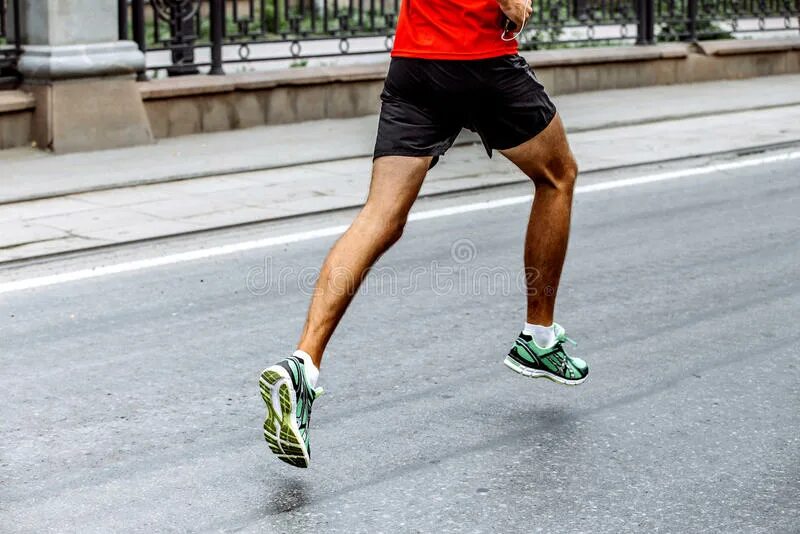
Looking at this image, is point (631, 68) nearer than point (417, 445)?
No

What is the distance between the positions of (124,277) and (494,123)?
9.53ft

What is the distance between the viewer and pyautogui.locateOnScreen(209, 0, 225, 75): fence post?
12664 mm

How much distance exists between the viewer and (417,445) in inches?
183

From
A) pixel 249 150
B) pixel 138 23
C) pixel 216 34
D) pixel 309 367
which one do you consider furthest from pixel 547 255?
pixel 216 34

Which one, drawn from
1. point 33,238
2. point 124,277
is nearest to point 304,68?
point 33,238

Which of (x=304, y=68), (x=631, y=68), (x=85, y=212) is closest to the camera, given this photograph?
(x=85, y=212)

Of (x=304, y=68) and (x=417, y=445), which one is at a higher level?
(x=304, y=68)

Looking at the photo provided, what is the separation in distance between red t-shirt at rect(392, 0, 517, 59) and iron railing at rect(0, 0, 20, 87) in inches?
278

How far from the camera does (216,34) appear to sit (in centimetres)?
1273

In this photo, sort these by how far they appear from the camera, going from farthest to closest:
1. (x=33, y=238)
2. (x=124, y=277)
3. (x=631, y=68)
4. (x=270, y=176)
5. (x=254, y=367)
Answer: (x=631, y=68)
(x=270, y=176)
(x=33, y=238)
(x=124, y=277)
(x=254, y=367)

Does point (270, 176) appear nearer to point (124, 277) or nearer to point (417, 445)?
point (124, 277)

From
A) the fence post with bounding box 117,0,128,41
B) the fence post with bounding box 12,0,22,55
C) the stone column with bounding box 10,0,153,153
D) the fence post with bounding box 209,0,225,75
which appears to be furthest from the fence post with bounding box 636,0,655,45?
the fence post with bounding box 12,0,22,55

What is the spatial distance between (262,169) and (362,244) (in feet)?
20.4

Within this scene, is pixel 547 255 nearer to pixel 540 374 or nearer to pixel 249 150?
pixel 540 374
